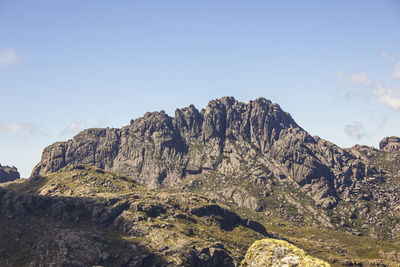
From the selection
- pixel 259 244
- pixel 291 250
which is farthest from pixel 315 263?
pixel 259 244

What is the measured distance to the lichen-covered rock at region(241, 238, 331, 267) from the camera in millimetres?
32384

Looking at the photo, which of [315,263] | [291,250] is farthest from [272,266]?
[315,263]

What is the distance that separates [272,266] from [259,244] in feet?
10.6

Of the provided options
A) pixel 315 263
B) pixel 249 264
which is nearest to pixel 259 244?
pixel 249 264

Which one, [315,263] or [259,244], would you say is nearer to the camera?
[315,263]

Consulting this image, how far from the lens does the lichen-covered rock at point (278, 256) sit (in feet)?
Result: 106

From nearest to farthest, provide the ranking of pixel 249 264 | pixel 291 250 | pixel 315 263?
pixel 315 263
pixel 291 250
pixel 249 264

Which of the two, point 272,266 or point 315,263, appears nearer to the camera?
point 315,263

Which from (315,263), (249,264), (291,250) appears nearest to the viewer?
(315,263)

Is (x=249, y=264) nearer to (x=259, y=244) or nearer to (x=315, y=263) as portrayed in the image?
(x=259, y=244)

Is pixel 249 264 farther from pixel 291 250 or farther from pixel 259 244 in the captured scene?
Result: pixel 291 250

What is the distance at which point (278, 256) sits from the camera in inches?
1382

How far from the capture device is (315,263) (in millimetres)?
31516

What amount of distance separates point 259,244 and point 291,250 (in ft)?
13.7
